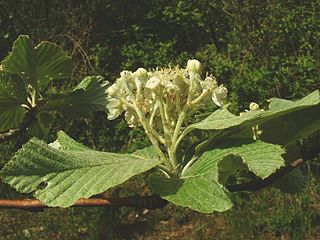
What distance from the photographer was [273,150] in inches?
20.0

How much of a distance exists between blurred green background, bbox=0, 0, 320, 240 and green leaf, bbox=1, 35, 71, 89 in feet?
8.42

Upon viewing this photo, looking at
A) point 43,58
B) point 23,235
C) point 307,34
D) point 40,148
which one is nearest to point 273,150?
point 40,148

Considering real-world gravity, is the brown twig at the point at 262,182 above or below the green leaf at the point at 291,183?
above

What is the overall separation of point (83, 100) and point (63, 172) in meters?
0.30

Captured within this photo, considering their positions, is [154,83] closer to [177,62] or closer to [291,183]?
[291,183]

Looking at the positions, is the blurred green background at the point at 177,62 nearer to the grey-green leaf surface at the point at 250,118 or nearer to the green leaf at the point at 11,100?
the green leaf at the point at 11,100

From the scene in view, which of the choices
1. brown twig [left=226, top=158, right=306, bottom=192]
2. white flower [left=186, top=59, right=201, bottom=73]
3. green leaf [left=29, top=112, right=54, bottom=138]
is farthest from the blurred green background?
white flower [left=186, top=59, right=201, bottom=73]

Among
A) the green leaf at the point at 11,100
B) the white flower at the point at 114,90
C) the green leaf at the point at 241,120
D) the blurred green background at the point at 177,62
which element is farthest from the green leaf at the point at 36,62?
the blurred green background at the point at 177,62

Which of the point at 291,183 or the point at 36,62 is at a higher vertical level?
the point at 36,62

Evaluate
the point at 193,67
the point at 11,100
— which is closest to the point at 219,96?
the point at 193,67

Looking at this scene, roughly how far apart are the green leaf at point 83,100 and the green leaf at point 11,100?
0.11ft

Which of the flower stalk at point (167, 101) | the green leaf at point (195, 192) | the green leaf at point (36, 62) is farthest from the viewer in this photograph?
the green leaf at point (36, 62)

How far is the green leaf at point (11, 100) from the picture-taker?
716 mm

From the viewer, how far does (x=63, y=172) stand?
0.50 meters
